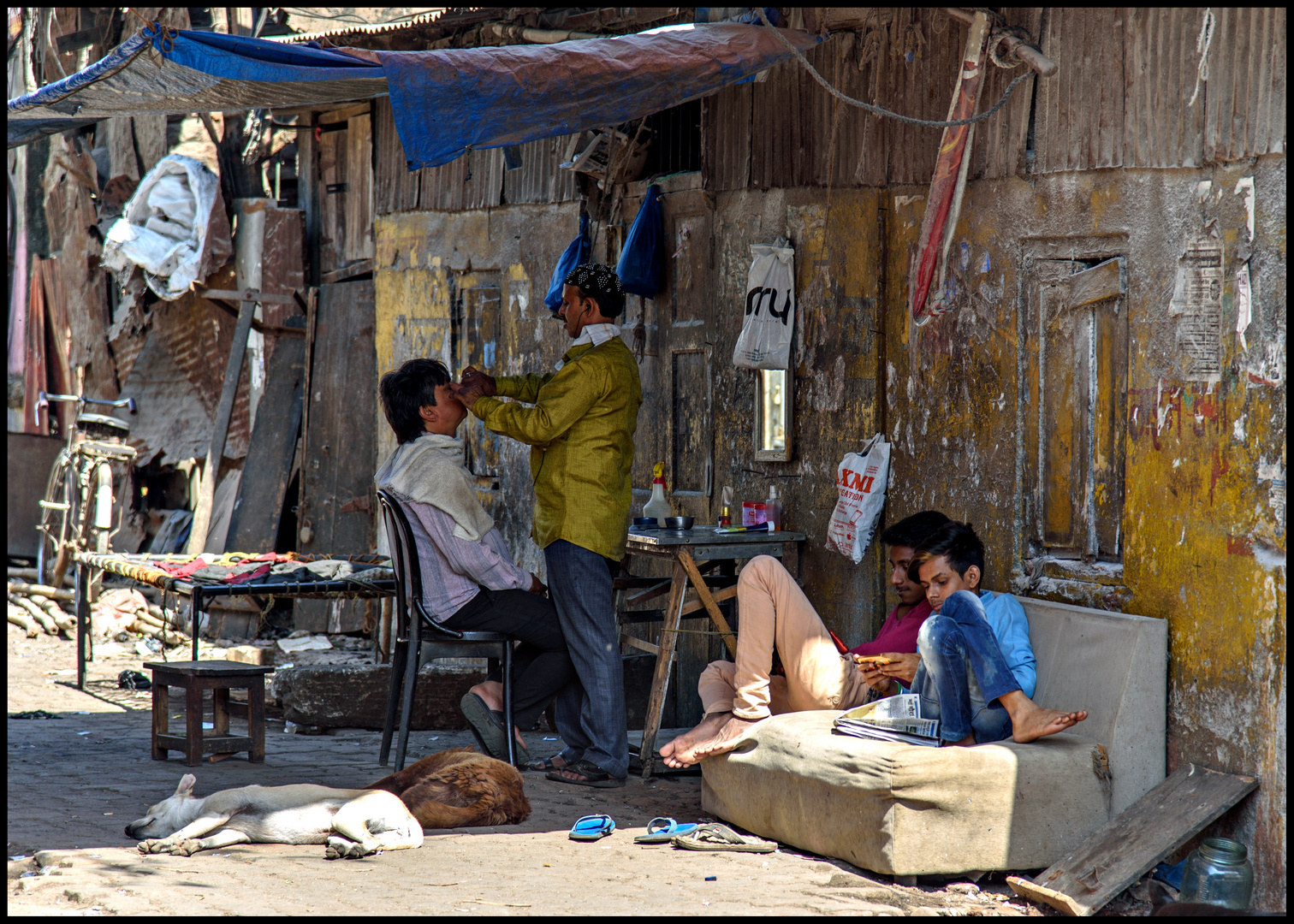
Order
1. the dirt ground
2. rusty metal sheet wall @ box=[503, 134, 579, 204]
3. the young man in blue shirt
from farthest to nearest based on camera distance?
rusty metal sheet wall @ box=[503, 134, 579, 204] < the young man in blue shirt < the dirt ground

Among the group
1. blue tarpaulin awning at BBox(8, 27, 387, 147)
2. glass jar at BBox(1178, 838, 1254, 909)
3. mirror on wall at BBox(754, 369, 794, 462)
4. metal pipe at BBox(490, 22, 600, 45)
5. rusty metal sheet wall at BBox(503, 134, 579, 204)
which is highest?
metal pipe at BBox(490, 22, 600, 45)

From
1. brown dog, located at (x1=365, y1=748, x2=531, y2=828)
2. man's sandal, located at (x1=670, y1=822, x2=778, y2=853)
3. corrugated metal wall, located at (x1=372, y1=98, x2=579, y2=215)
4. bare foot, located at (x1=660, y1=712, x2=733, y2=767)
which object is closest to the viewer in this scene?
man's sandal, located at (x1=670, y1=822, x2=778, y2=853)

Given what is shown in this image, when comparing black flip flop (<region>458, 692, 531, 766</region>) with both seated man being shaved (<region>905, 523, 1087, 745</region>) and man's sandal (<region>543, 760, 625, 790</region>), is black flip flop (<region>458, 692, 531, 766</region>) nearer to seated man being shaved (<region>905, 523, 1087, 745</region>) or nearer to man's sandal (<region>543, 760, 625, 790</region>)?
man's sandal (<region>543, 760, 625, 790</region>)

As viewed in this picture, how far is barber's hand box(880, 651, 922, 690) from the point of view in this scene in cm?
476

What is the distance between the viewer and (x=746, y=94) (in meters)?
6.47

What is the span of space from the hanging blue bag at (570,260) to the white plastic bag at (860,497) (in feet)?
8.05

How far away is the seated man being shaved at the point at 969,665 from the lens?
4.20m

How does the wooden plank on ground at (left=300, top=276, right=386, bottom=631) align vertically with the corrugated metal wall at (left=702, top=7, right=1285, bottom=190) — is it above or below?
below

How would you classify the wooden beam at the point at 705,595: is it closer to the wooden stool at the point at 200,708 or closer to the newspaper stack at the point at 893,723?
the newspaper stack at the point at 893,723

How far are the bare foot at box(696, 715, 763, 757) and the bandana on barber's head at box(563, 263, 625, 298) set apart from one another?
1888 millimetres

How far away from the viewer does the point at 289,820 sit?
4305 millimetres

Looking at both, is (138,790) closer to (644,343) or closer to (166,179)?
(644,343)

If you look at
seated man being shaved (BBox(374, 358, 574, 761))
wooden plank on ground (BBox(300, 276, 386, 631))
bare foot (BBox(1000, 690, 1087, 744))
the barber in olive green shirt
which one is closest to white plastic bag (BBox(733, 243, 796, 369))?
the barber in olive green shirt

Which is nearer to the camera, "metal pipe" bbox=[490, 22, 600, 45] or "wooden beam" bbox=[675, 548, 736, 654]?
"wooden beam" bbox=[675, 548, 736, 654]
